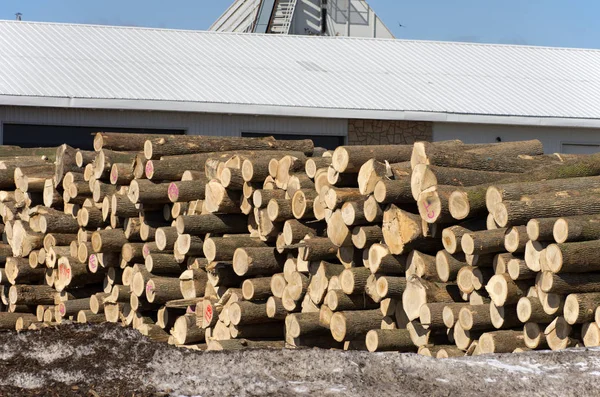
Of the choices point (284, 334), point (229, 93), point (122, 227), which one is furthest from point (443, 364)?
point (229, 93)

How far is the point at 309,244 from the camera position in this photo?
989cm

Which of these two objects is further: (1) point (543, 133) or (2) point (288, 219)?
(1) point (543, 133)

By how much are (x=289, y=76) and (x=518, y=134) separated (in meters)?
5.33

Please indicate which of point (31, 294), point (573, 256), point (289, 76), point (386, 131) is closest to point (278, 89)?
point (289, 76)

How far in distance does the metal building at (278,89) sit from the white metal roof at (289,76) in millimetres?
30

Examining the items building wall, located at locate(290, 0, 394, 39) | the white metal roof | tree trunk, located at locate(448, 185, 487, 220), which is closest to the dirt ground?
tree trunk, located at locate(448, 185, 487, 220)

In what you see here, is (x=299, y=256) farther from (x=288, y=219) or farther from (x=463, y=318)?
(x=463, y=318)

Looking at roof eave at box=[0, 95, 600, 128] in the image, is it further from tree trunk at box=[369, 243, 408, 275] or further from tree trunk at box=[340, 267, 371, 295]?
tree trunk at box=[369, 243, 408, 275]

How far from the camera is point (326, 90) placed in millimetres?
22391

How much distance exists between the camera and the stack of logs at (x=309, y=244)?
8375 mm

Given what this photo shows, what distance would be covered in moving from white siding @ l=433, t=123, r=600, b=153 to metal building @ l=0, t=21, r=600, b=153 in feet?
0.08

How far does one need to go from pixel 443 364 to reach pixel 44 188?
25.4ft

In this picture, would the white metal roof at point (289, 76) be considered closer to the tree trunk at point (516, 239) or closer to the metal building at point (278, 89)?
the metal building at point (278, 89)

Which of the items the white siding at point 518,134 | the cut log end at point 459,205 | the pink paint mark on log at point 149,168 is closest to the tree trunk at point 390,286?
the cut log end at point 459,205
